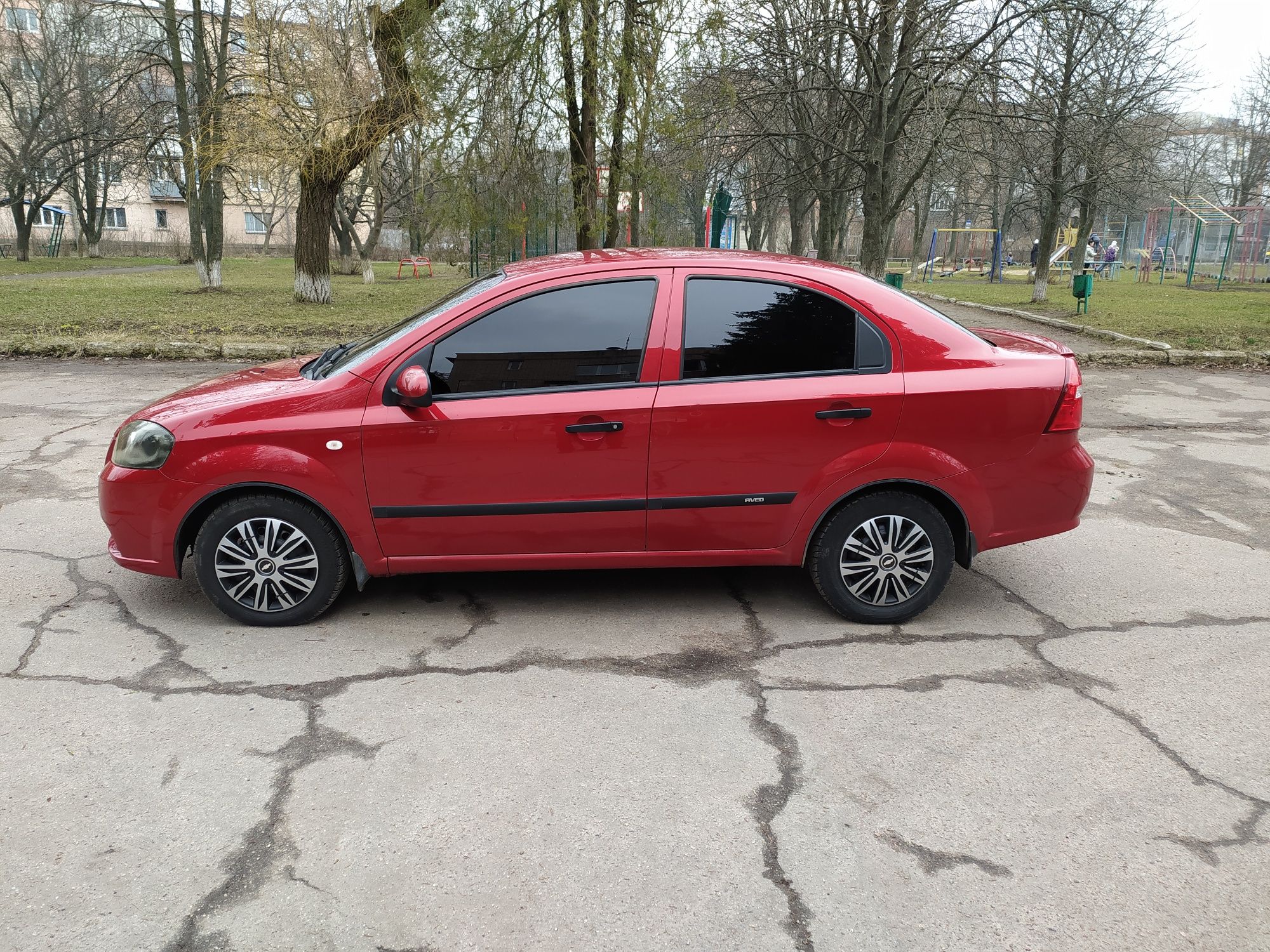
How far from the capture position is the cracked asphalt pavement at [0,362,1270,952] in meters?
2.47

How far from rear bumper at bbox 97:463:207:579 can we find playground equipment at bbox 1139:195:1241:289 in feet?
108

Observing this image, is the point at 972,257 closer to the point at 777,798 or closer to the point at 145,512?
the point at 145,512

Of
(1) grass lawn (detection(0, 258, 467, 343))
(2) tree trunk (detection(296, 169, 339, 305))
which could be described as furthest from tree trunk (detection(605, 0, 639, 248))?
(2) tree trunk (detection(296, 169, 339, 305))

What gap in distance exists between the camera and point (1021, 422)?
13.7 ft

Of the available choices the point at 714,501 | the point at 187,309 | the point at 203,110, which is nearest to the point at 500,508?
the point at 714,501

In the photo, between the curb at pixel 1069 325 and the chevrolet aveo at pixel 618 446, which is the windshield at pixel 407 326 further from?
the curb at pixel 1069 325

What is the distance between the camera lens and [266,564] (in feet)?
13.7

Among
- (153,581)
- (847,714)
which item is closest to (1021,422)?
(847,714)

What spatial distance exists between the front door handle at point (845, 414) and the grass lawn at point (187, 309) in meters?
5.14

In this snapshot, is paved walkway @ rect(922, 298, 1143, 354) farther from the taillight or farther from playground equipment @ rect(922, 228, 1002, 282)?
playground equipment @ rect(922, 228, 1002, 282)

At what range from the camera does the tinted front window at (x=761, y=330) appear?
13.5 ft

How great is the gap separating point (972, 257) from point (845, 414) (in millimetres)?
51209

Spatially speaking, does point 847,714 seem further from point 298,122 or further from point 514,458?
point 298,122

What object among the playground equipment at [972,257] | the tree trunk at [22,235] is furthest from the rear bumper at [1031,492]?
the tree trunk at [22,235]
